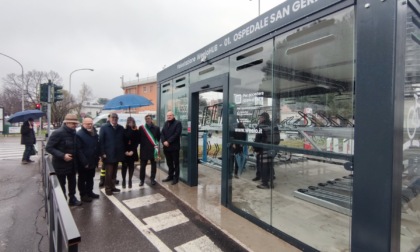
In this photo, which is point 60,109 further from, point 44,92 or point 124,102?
point 124,102

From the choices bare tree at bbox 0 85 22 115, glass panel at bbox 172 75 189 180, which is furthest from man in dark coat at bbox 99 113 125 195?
bare tree at bbox 0 85 22 115

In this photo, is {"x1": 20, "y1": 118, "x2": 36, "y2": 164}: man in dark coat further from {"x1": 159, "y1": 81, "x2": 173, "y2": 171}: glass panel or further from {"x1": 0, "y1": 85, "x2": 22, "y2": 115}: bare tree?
{"x1": 0, "y1": 85, "x2": 22, "y2": 115}: bare tree

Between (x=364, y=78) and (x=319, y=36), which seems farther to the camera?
(x=319, y=36)

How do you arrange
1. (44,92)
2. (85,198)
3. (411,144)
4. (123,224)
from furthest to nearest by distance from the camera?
1. (44,92)
2. (85,198)
3. (123,224)
4. (411,144)

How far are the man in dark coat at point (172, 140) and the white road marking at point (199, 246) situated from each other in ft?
9.42

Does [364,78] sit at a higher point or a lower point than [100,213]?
higher

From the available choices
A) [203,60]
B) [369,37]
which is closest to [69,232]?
[369,37]

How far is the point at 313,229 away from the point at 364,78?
2077 millimetres

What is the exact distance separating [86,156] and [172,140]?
74.2 inches

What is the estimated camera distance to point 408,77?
274 cm

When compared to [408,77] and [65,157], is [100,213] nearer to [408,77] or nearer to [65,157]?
[65,157]

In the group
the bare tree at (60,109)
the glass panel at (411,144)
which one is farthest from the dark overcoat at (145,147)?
the bare tree at (60,109)

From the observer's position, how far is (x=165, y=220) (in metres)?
4.30

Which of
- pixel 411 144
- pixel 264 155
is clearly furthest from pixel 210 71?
pixel 411 144
